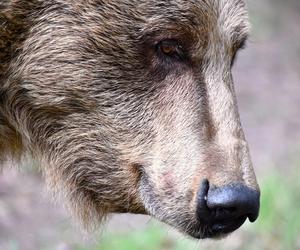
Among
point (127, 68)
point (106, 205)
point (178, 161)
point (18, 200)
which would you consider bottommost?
point (18, 200)

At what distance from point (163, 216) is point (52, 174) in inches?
25.5

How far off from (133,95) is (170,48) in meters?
0.28

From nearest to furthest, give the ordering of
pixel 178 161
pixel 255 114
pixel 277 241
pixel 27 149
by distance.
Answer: pixel 178 161 < pixel 27 149 < pixel 277 241 < pixel 255 114

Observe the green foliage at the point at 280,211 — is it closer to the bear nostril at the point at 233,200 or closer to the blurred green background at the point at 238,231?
the blurred green background at the point at 238,231

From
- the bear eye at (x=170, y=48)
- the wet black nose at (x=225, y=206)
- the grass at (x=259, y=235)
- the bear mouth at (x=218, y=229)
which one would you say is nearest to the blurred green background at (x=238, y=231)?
the grass at (x=259, y=235)

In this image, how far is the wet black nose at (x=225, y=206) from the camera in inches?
148

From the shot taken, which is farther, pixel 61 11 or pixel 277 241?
pixel 277 241

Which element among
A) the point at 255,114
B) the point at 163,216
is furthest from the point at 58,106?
the point at 255,114

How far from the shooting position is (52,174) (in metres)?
4.29

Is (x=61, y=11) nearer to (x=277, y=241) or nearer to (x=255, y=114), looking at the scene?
(x=277, y=241)

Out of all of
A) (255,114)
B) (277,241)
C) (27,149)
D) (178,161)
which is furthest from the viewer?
Answer: (255,114)

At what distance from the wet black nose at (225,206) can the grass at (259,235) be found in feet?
7.54

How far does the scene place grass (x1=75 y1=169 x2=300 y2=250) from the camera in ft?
21.4

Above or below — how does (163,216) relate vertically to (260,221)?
above
